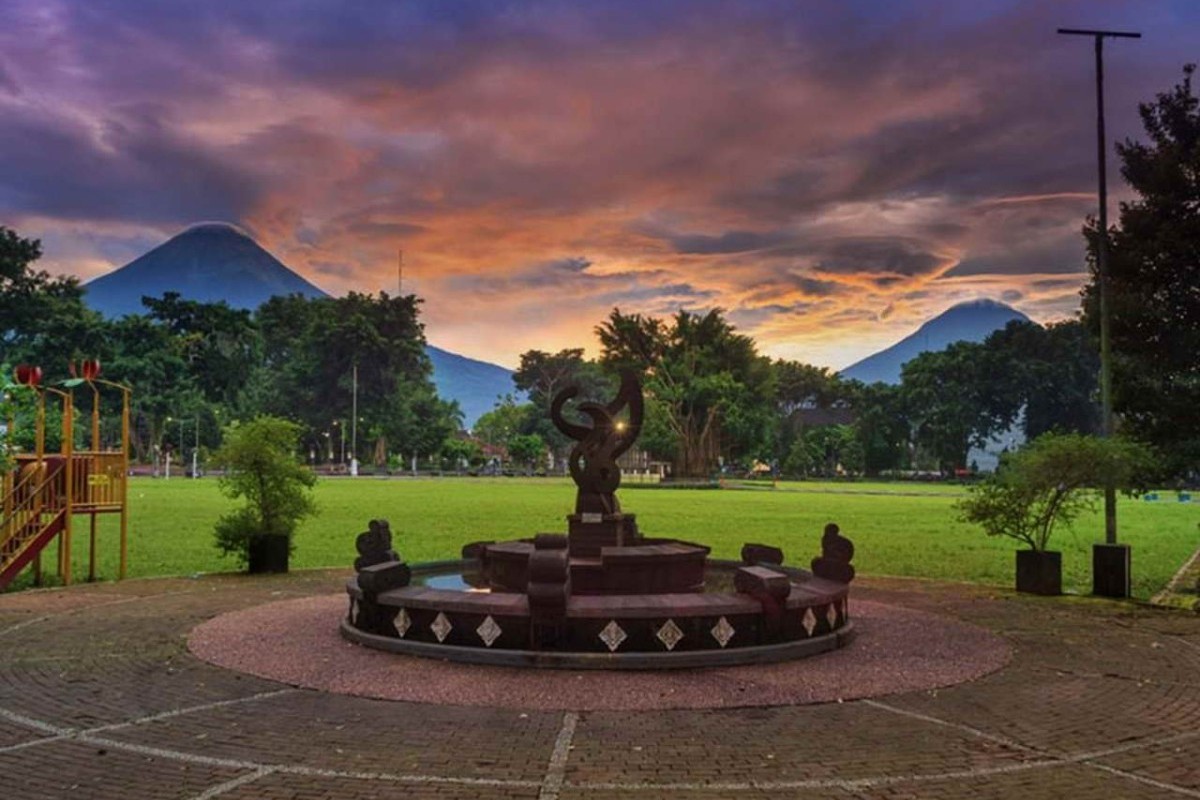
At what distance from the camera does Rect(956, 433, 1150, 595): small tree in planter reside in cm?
1537

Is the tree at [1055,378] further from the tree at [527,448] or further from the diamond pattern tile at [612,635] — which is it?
the diamond pattern tile at [612,635]

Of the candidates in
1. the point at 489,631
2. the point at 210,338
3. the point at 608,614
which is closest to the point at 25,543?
the point at 489,631

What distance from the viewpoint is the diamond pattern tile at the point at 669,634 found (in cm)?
958

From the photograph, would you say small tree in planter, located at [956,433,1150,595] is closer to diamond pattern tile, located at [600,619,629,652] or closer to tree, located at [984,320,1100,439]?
diamond pattern tile, located at [600,619,629,652]

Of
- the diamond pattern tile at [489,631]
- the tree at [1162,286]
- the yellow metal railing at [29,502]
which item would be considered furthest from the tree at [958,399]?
the diamond pattern tile at [489,631]

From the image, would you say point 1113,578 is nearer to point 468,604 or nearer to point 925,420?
point 468,604

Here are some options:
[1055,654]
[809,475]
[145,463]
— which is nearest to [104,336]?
[145,463]

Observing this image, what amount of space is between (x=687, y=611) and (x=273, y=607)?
6911 mm

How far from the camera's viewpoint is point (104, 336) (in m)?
81.9

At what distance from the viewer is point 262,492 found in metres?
18.2

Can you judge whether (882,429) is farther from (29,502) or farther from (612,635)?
(612,635)

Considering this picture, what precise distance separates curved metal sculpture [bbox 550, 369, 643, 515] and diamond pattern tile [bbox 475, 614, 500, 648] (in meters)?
3.97

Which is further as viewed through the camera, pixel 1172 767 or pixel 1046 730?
pixel 1046 730

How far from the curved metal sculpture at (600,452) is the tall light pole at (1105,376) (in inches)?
338
